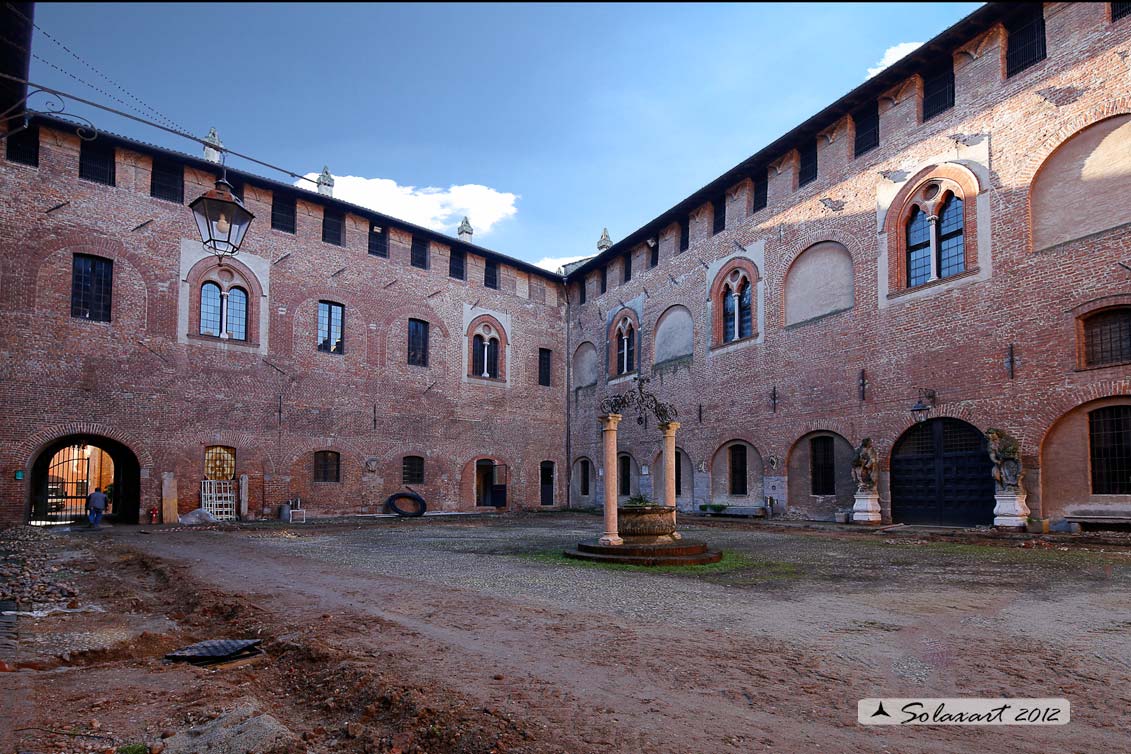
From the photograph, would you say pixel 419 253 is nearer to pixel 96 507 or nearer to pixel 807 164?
pixel 96 507

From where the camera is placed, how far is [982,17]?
47.9 ft

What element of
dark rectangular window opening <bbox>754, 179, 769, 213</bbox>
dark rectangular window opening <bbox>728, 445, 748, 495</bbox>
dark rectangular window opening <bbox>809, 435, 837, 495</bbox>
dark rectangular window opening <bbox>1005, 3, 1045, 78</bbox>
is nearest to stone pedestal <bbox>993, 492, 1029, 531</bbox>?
dark rectangular window opening <bbox>809, 435, 837, 495</bbox>

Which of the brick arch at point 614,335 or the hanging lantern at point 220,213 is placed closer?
the hanging lantern at point 220,213

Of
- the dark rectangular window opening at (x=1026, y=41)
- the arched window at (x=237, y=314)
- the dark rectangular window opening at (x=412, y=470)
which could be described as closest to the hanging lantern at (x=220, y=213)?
the dark rectangular window opening at (x=1026, y=41)

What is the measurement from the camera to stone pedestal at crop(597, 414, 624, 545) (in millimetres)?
10414

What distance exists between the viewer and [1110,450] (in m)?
12.6

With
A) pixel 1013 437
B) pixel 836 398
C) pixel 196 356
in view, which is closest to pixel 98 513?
pixel 196 356

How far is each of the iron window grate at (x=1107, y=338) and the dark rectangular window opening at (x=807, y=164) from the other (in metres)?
8.36

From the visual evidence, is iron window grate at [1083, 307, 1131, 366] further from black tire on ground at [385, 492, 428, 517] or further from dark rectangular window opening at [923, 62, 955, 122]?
black tire on ground at [385, 492, 428, 517]

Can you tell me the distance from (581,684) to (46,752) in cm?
266

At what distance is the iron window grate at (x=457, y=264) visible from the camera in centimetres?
2688

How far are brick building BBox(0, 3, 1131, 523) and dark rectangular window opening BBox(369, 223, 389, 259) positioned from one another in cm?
11

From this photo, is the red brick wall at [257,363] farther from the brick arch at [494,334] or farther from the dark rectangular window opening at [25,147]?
the brick arch at [494,334]

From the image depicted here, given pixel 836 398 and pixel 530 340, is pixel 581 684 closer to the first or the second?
pixel 836 398
